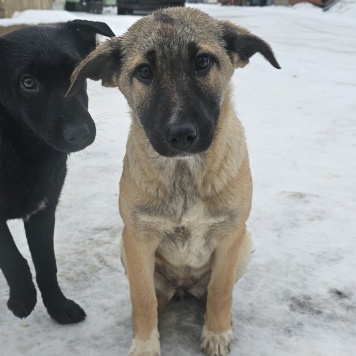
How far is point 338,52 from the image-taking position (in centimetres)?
1137

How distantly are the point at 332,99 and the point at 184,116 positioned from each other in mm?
5629

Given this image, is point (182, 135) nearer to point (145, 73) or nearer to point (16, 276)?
point (145, 73)

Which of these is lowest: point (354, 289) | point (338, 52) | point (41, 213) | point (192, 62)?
point (338, 52)

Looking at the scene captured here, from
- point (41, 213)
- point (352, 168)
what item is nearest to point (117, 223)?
point (41, 213)

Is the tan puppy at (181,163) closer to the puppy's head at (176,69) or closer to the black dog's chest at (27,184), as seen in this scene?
the puppy's head at (176,69)

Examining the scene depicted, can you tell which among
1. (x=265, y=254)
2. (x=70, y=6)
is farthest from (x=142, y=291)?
(x=70, y=6)

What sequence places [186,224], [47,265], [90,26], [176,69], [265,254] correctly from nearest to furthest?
1. [176,69]
2. [186,224]
3. [47,265]
4. [90,26]
5. [265,254]

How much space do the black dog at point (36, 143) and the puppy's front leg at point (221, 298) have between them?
698mm

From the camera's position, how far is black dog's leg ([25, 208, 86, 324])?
2693 millimetres

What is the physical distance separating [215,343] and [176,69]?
1290 mm

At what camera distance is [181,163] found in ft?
7.97

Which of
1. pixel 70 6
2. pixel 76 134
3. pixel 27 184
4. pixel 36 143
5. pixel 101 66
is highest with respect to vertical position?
pixel 101 66

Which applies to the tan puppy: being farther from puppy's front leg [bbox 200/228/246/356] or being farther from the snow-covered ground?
the snow-covered ground

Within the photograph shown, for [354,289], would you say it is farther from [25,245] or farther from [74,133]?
[25,245]
